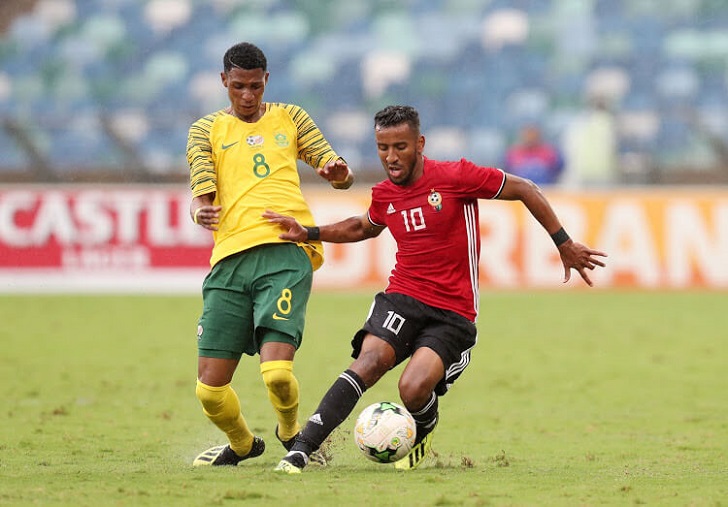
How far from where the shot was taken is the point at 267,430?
858 cm

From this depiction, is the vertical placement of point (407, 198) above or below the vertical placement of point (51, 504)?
above

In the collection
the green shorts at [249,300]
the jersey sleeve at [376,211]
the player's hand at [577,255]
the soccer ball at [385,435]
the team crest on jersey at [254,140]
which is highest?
the team crest on jersey at [254,140]

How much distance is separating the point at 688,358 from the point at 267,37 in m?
12.7

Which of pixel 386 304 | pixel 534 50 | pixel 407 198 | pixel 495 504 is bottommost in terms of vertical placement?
pixel 495 504

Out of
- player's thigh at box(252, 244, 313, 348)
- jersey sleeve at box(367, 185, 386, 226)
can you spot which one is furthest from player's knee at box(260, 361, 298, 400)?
jersey sleeve at box(367, 185, 386, 226)

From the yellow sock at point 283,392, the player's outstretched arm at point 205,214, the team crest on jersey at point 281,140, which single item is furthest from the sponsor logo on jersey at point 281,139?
the yellow sock at point 283,392

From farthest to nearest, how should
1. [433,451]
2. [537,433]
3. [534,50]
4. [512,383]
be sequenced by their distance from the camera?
[534,50]
[512,383]
[537,433]
[433,451]

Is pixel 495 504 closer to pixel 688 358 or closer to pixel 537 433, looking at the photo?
pixel 537 433

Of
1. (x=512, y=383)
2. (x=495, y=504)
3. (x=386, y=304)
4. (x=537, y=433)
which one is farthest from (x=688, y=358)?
(x=495, y=504)

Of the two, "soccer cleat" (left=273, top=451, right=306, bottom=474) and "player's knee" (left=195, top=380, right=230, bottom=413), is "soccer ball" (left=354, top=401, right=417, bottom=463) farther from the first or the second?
"player's knee" (left=195, top=380, right=230, bottom=413)

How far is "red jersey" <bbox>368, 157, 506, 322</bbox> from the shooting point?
23.1 ft

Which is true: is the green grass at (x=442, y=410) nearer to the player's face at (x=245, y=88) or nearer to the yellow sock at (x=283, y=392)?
the yellow sock at (x=283, y=392)

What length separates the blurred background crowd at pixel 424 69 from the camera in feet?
63.2

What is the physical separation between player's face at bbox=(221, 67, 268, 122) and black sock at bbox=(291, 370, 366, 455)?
159 centimetres
